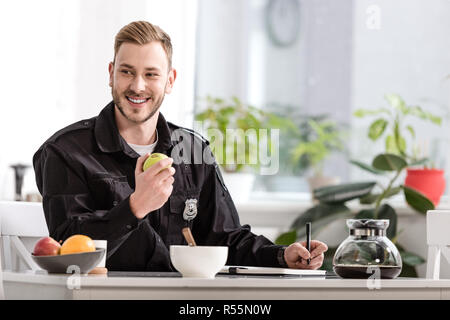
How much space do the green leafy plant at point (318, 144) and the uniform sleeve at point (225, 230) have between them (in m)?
1.68

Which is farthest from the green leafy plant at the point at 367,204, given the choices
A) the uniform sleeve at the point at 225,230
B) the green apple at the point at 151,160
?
the green apple at the point at 151,160

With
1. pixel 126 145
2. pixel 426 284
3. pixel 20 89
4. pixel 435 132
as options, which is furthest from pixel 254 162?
pixel 426 284

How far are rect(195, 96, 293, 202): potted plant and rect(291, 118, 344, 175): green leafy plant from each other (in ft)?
0.91

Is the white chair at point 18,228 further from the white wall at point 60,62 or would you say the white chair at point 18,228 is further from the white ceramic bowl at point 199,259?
the white wall at point 60,62

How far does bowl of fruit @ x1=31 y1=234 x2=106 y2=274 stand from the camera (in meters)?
1.27

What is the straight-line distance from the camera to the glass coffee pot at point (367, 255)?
1361mm

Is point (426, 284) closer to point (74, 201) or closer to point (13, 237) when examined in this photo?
point (74, 201)

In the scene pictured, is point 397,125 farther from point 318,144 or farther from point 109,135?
point 109,135

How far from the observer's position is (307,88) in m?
3.90

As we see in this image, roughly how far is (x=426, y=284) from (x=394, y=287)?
65mm

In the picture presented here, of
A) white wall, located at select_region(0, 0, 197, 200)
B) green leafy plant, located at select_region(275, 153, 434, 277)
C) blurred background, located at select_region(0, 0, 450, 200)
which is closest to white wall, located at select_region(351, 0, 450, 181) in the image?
blurred background, located at select_region(0, 0, 450, 200)

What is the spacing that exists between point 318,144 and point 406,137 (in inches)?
17.1
